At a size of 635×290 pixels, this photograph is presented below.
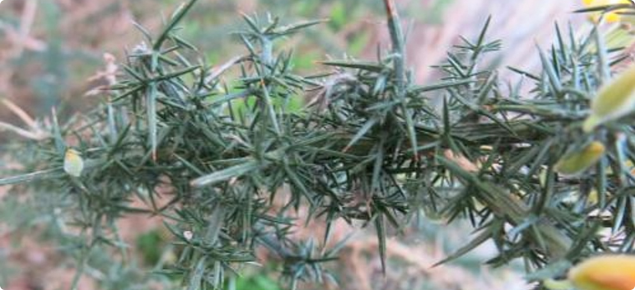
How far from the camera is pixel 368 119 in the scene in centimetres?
41

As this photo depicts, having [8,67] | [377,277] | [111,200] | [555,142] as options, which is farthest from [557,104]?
[8,67]

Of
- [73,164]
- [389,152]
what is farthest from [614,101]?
[73,164]

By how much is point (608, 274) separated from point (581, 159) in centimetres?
5

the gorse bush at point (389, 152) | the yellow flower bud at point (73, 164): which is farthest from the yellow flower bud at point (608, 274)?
the yellow flower bud at point (73, 164)

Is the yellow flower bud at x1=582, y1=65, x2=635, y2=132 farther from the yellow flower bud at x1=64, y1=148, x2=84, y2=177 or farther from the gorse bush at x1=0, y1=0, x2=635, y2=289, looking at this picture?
the yellow flower bud at x1=64, y1=148, x2=84, y2=177

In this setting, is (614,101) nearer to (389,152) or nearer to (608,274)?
(608,274)

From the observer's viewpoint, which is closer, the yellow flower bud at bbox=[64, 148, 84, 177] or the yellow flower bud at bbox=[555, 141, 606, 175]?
the yellow flower bud at bbox=[555, 141, 606, 175]

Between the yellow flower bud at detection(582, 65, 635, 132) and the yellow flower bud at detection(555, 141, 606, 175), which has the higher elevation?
the yellow flower bud at detection(582, 65, 635, 132)

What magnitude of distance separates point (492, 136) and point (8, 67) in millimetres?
1242

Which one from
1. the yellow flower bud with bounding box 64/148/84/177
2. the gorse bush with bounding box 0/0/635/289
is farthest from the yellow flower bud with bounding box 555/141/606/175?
the yellow flower bud with bounding box 64/148/84/177

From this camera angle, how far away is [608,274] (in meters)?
0.28

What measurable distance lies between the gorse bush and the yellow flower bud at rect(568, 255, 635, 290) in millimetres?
23

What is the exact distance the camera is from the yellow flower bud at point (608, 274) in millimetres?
278

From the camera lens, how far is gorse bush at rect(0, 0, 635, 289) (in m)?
0.35
